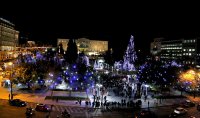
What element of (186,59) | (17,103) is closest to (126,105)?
(17,103)

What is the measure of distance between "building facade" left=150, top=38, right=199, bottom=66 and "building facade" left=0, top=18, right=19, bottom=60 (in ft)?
235

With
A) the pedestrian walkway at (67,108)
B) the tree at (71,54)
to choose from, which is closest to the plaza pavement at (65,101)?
the pedestrian walkway at (67,108)

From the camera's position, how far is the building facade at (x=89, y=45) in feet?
598

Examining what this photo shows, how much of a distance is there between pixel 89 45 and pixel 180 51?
59.1m

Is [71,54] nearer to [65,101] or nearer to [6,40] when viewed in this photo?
[6,40]

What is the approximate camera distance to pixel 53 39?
190875 mm

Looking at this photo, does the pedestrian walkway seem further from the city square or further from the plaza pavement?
the plaza pavement

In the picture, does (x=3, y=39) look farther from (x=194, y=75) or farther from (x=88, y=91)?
(x=194, y=75)

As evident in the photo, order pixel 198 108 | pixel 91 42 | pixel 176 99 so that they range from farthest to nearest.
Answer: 1. pixel 91 42
2. pixel 176 99
3. pixel 198 108

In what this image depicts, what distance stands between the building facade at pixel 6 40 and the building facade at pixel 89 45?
50563mm

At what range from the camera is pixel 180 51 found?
159625 millimetres

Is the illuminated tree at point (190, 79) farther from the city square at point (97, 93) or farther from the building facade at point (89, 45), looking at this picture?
the building facade at point (89, 45)

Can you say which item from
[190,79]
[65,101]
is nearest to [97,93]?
[65,101]

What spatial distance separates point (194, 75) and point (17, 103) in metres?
44.7
